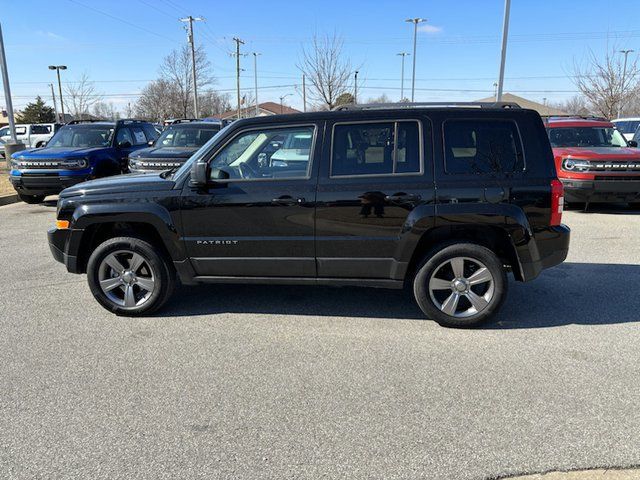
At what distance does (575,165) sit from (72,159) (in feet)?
34.6

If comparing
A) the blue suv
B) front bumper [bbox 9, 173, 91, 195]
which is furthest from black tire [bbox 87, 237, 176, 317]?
the blue suv

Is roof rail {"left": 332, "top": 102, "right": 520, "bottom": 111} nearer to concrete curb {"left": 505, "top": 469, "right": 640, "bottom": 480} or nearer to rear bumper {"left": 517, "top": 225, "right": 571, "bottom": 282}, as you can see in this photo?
rear bumper {"left": 517, "top": 225, "right": 571, "bottom": 282}

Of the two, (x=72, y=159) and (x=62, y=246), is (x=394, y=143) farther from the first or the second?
(x=72, y=159)

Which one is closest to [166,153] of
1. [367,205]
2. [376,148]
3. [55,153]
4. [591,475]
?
[55,153]

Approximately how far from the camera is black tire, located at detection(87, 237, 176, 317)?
4652 mm

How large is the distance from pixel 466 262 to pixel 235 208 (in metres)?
2.11

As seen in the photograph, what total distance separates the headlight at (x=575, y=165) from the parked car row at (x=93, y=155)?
25.0 ft

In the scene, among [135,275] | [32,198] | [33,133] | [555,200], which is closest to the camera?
[555,200]

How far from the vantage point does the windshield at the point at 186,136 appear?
11.7 m

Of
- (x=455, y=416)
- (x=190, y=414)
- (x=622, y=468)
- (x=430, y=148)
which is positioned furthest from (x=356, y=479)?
(x=430, y=148)

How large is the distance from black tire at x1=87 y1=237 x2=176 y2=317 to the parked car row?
18.1 feet

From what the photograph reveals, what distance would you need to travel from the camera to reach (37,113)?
6231 centimetres

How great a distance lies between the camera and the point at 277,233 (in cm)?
443

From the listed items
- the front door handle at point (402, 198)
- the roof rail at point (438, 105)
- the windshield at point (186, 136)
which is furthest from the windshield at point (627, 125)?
the front door handle at point (402, 198)
